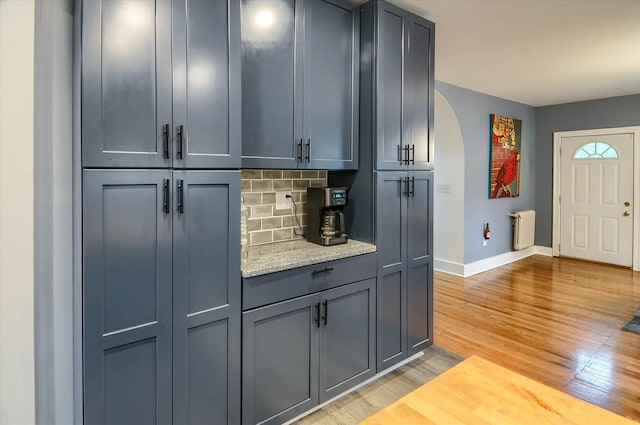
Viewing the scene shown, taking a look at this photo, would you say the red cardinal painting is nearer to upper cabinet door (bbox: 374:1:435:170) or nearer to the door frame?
the door frame

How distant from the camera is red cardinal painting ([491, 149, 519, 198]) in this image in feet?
18.6

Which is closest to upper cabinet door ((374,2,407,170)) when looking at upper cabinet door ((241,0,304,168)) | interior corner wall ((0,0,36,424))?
upper cabinet door ((241,0,304,168))

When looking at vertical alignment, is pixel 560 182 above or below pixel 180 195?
above

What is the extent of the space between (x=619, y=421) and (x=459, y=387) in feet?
1.24

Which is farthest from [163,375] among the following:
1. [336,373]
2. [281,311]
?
[336,373]

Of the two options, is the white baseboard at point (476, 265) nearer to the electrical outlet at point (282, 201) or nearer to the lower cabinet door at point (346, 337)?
the lower cabinet door at point (346, 337)

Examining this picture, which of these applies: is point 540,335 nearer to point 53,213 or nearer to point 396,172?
point 396,172

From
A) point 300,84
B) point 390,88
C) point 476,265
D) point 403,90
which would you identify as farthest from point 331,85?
point 476,265

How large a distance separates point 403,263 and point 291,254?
3.03ft

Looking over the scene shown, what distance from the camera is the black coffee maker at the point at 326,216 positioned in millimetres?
2516

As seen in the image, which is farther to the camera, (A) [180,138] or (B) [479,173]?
(B) [479,173]

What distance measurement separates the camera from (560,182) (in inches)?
249

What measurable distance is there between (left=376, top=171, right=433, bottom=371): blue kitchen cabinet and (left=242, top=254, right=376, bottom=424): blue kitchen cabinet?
0.45 ft

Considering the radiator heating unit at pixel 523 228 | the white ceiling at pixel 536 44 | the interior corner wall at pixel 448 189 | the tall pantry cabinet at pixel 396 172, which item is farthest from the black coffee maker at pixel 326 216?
the radiator heating unit at pixel 523 228
